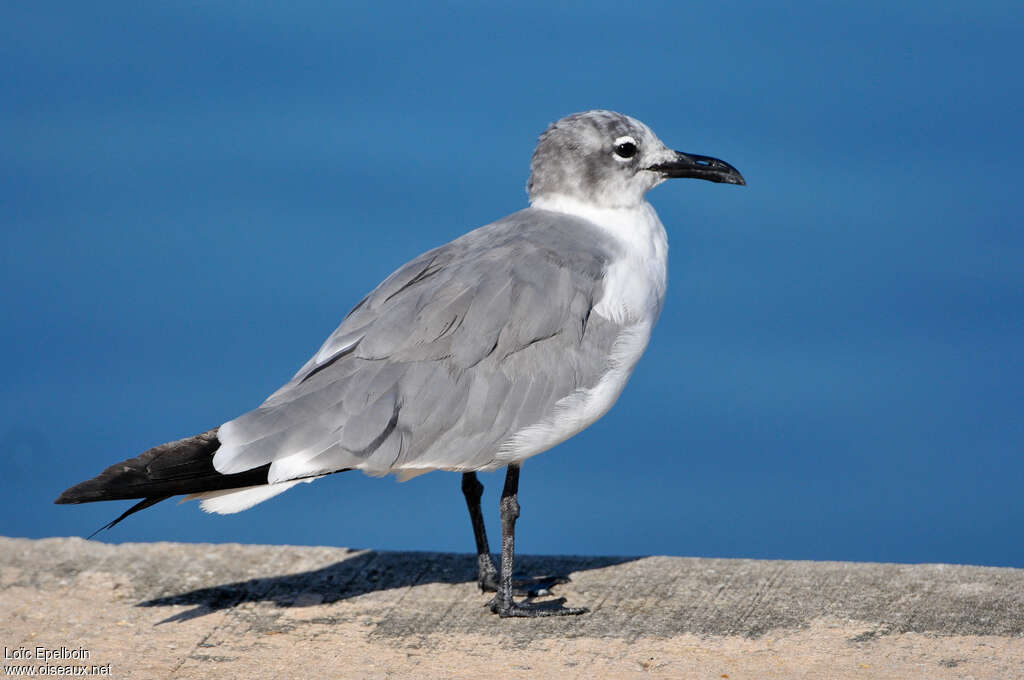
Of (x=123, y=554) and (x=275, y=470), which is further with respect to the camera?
(x=123, y=554)

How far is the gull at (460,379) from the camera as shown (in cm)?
479

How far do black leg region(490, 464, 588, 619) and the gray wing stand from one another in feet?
1.16

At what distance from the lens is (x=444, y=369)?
5.02 meters

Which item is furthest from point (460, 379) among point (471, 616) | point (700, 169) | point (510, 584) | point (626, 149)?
point (700, 169)

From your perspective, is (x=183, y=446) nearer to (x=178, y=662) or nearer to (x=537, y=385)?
(x=178, y=662)

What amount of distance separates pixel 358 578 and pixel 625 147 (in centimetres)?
206

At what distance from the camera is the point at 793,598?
5.29m

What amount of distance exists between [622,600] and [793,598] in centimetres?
65

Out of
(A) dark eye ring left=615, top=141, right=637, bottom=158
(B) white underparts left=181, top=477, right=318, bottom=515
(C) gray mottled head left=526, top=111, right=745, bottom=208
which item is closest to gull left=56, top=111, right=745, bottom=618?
(B) white underparts left=181, top=477, right=318, bottom=515

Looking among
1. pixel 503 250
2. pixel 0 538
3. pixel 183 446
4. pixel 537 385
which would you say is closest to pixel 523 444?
pixel 537 385

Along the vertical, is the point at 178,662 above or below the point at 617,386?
below

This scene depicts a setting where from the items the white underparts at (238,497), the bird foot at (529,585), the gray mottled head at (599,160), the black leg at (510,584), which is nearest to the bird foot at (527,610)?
the black leg at (510,584)

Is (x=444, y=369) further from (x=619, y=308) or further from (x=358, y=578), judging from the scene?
(x=358, y=578)

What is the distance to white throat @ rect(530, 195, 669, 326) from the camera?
17.3 ft
